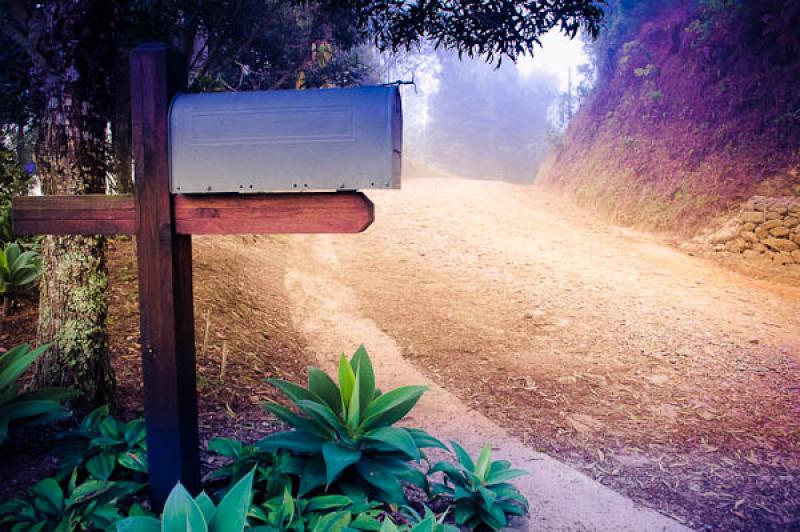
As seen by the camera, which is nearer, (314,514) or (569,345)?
(314,514)

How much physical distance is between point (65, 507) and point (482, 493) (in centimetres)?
181

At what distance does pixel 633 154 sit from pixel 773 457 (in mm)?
12414

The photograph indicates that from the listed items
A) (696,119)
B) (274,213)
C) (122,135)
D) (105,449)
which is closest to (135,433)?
(105,449)

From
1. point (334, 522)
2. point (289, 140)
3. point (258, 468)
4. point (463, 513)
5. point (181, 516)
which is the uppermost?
point (289, 140)

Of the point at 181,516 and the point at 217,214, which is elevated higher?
the point at 217,214

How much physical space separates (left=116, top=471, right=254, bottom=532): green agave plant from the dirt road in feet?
8.90

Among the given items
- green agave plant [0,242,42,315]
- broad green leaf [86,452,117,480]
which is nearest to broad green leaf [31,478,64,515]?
broad green leaf [86,452,117,480]

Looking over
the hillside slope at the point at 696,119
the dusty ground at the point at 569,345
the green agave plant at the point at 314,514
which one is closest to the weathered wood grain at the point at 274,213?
the green agave plant at the point at 314,514

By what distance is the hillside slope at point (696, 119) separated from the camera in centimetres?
1104

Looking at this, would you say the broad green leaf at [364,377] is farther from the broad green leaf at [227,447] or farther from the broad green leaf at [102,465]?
the broad green leaf at [102,465]

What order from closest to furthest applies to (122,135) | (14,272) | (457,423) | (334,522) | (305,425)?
(334,522) → (305,425) → (457,423) → (14,272) → (122,135)

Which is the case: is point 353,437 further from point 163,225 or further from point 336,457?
point 163,225

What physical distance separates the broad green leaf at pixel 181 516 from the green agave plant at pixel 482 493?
1287 mm

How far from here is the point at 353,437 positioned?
2.60 meters
